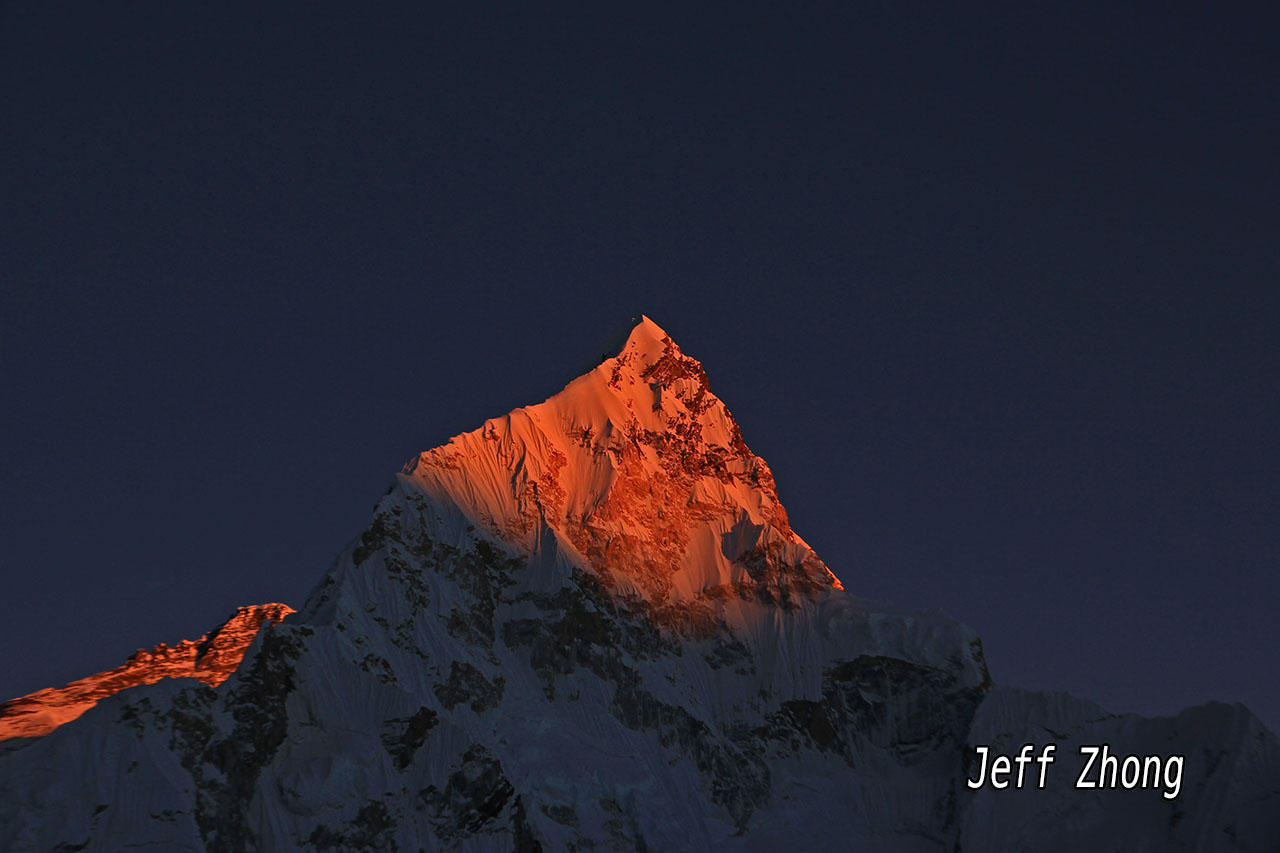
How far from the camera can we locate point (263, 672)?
596 ft

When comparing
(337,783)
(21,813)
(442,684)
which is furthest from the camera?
(442,684)

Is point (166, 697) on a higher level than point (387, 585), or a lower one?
lower

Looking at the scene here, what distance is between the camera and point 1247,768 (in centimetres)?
19600

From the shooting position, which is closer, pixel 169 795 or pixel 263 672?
pixel 169 795

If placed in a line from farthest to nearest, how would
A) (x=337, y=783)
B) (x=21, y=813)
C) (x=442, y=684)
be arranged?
(x=442, y=684), (x=337, y=783), (x=21, y=813)

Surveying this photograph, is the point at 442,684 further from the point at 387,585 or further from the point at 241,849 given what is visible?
the point at 241,849

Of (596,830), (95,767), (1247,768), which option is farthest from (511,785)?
(1247,768)

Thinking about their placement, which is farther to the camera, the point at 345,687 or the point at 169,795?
the point at 345,687

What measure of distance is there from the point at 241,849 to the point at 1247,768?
4169 inches

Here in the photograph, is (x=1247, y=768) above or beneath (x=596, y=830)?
above

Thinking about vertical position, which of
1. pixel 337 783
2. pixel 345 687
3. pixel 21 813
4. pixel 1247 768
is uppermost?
pixel 1247 768

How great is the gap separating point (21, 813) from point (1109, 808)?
113 metres

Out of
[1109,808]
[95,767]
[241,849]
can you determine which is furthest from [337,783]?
[1109,808]

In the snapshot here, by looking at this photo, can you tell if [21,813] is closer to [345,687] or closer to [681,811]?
[345,687]
